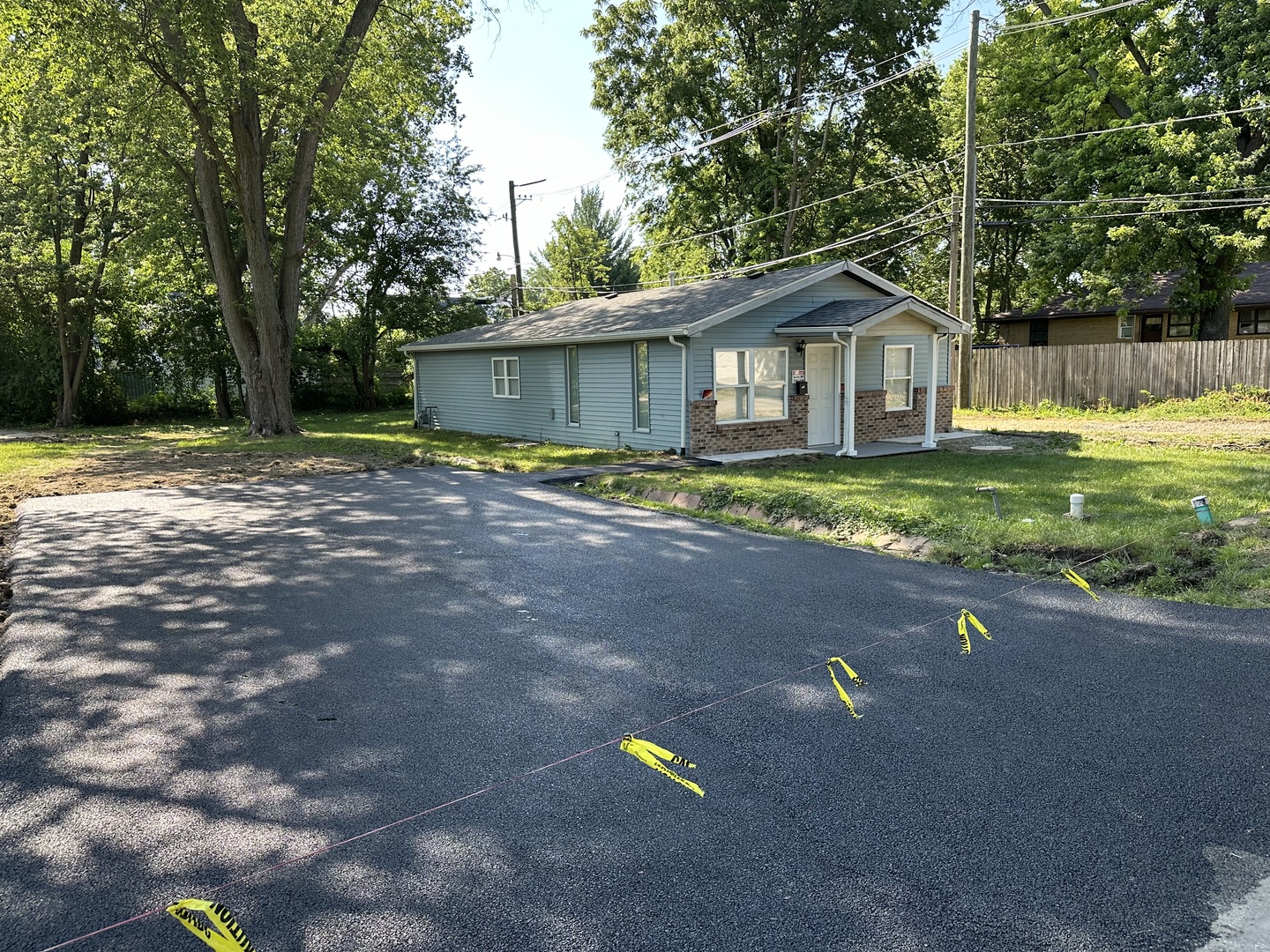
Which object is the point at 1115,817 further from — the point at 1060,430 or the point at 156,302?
the point at 156,302

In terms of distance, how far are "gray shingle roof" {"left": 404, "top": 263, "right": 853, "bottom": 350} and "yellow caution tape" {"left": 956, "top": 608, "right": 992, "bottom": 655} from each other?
9.55 metres

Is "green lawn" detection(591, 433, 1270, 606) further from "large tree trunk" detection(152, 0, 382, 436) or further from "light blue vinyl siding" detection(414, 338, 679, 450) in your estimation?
"large tree trunk" detection(152, 0, 382, 436)

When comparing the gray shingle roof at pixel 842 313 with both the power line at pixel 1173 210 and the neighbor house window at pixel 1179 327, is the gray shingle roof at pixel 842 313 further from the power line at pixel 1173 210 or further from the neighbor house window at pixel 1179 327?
the neighbor house window at pixel 1179 327

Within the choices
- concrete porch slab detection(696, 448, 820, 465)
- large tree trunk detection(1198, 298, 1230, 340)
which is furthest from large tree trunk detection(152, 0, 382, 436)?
large tree trunk detection(1198, 298, 1230, 340)

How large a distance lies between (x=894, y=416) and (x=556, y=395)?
7280 millimetres

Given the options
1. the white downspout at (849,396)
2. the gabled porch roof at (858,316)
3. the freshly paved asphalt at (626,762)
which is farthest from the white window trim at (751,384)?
the freshly paved asphalt at (626,762)

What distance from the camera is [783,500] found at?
10.3 m

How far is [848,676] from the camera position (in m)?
5.07

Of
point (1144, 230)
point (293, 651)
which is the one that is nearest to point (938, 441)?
point (1144, 230)

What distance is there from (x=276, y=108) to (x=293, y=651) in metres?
15.9

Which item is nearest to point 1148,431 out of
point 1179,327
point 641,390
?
point 641,390

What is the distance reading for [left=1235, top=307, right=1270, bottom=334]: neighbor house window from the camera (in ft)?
96.4

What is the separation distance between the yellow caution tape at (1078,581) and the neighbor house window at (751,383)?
29.2 feet

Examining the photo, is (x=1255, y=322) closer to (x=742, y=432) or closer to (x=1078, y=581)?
(x=742, y=432)
